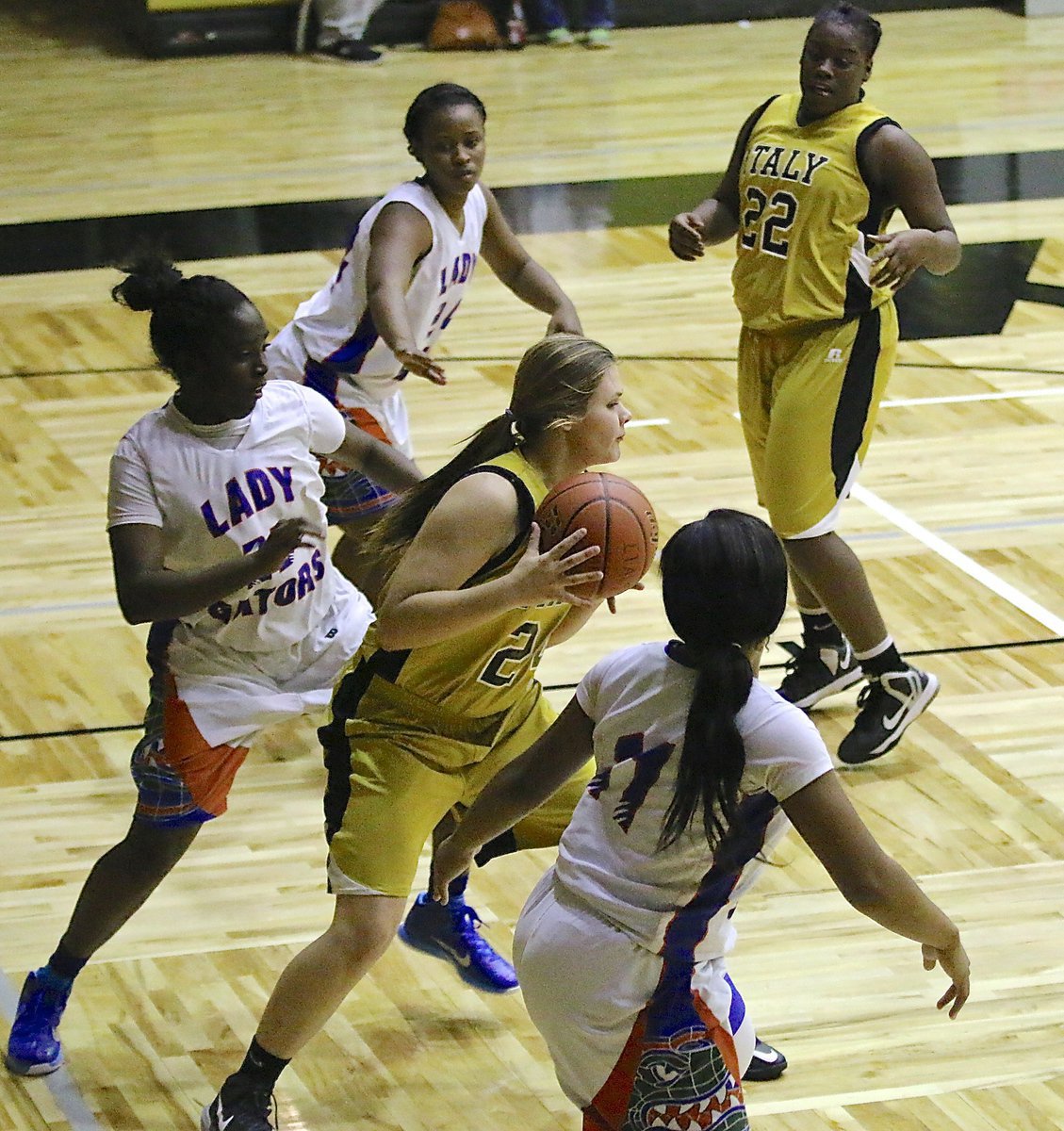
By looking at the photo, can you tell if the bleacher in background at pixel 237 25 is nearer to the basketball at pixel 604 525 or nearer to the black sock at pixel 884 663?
the black sock at pixel 884 663

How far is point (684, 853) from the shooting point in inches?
94.7

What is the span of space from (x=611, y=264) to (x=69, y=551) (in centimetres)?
359

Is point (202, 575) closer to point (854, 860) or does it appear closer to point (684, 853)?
point (684, 853)

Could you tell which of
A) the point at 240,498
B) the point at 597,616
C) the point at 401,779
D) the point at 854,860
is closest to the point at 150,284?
the point at 240,498

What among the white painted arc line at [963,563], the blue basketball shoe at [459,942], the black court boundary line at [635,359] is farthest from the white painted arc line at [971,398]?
the blue basketball shoe at [459,942]

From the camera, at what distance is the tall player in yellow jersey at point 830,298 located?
4285 millimetres

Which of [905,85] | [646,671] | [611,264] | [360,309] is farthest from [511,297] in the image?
[646,671]

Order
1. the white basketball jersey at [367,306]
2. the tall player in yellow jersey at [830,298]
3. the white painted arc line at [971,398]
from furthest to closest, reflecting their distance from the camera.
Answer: the white painted arc line at [971,398] < the white basketball jersey at [367,306] < the tall player in yellow jersey at [830,298]

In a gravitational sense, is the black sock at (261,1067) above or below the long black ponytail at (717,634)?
below

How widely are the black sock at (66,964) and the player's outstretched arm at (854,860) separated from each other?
5.05 ft

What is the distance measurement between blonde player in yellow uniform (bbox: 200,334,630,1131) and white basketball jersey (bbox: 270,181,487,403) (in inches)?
67.4

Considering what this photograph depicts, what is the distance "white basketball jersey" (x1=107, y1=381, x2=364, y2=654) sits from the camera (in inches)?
127

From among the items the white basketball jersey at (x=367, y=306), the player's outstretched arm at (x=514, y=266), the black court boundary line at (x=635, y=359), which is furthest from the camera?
the black court boundary line at (x=635, y=359)

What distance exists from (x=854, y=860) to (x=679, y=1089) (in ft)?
1.23
